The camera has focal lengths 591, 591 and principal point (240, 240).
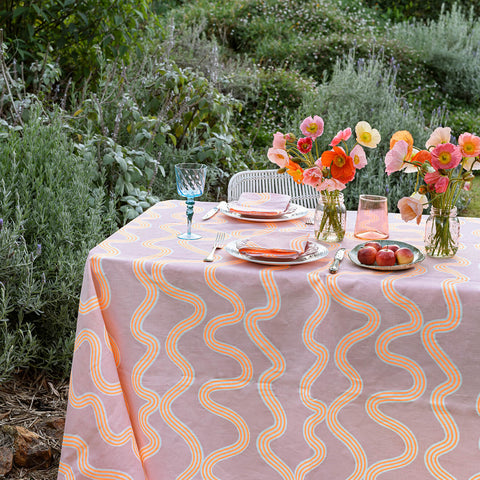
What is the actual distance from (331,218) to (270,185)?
1091 millimetres

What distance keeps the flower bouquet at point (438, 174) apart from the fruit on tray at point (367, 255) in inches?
5.1

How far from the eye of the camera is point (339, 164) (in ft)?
5.39

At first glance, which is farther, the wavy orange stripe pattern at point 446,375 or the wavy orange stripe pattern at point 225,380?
the wavy orange stripe pattern at point 225,380

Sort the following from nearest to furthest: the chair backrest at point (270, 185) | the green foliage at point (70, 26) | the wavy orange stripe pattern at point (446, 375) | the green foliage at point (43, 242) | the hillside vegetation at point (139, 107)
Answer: the wavy orange stripe pattern at point (446, 375) < the green foliage at point (43, 242) < the hillside vegetation at point (139, 107) < the chair backrest at point (270, 185) < the green foliage at point (70, 26)

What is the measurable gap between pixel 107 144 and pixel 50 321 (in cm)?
113

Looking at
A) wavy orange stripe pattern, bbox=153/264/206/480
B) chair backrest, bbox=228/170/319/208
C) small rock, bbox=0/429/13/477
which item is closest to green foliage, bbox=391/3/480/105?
chair backrest, bbox=228/170/319/208

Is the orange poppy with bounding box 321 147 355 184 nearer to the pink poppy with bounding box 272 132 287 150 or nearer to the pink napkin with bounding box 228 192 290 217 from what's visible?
the pink poppy with bounding box 272 132 287 150

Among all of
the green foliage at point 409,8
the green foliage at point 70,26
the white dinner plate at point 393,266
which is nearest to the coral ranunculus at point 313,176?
the white dinner plate at point 393,266

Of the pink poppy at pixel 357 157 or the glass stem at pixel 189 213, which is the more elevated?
the pink poppy at pixel 357 157

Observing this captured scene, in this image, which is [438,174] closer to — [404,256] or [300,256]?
[404,256]

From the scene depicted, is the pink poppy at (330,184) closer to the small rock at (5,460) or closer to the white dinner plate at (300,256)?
the white dinner plate at (300,256)

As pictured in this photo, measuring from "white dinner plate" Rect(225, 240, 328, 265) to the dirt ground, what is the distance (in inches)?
39.0

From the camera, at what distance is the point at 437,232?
161 cm

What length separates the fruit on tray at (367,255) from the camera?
152 cm
